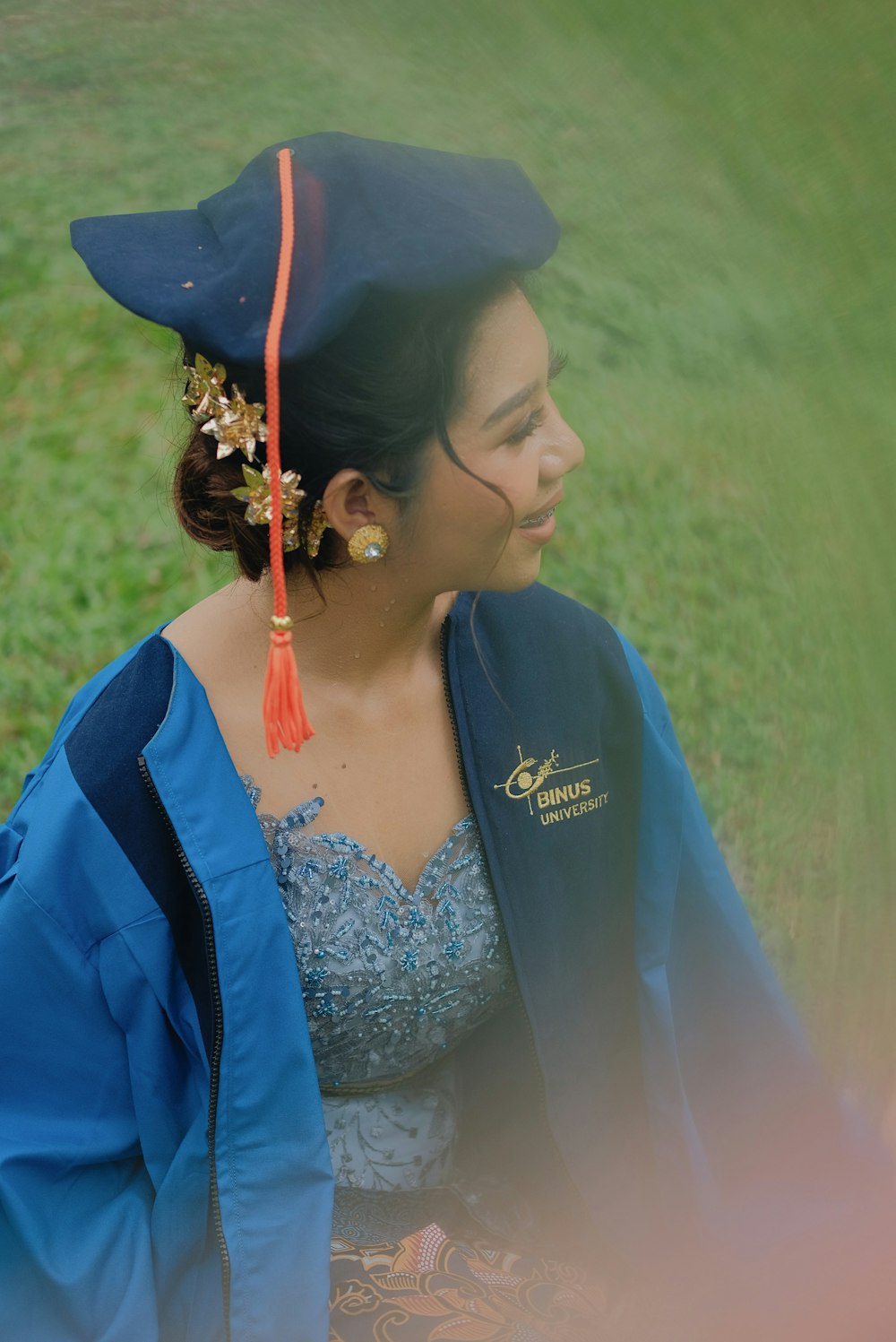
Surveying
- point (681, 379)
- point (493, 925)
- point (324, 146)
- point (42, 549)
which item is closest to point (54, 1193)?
point (493, 925)

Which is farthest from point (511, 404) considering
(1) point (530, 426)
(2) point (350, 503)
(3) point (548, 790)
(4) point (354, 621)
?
(3) point (548, 790)

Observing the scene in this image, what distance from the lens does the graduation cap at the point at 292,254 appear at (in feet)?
3.04

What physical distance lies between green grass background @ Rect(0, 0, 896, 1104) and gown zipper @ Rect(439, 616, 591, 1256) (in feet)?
0.92

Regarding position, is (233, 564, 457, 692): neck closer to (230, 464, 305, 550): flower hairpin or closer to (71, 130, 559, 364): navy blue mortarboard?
(230, 464, 305, 550): flower hairpin

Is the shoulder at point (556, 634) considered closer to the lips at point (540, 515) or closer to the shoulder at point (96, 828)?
the lips at point (540, 515)

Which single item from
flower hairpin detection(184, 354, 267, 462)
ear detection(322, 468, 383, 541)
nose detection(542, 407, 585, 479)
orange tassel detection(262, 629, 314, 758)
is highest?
flower hairpin detection(184, 354, 267, 462)

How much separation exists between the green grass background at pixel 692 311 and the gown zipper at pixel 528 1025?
0.28 meters

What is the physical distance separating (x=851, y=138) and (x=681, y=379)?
0.63m

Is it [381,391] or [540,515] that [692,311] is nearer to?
[540,515]

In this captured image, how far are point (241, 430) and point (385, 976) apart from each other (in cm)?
54

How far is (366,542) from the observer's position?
1.11m

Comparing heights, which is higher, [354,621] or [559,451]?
[559,451]

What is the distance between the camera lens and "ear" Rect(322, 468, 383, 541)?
42.6 inches

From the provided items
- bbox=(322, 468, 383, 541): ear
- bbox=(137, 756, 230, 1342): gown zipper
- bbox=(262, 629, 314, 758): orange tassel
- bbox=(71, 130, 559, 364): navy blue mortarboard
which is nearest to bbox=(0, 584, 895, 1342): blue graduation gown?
bbox=(137, 756, 230, 1342): gown zipper
